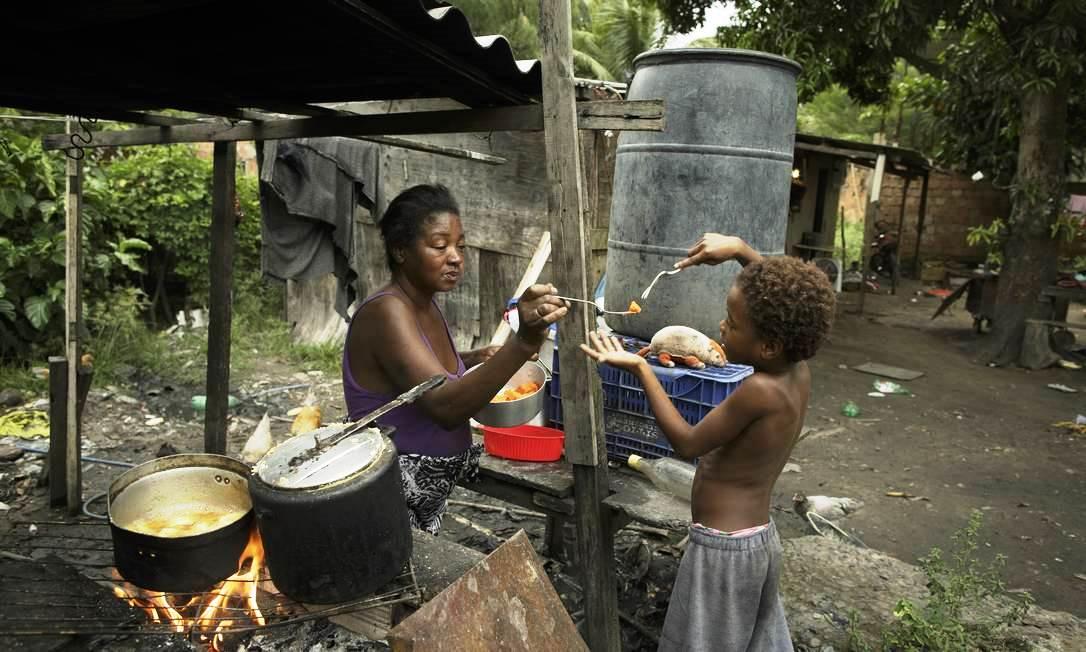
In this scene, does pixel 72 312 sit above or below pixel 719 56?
below

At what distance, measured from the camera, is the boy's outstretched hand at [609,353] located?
2201mm

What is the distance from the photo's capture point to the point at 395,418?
2666 millimetres

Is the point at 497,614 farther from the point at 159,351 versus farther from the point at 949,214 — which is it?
the point at 949,214

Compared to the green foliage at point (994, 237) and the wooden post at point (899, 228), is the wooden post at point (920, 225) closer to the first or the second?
the wooden post at point (899, 228)

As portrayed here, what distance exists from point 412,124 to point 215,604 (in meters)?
1.81

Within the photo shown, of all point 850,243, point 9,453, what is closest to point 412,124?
point 9,453

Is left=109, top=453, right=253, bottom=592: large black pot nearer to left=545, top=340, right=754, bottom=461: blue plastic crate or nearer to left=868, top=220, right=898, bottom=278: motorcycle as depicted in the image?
left=545, top=340, right=754, bottom=461: blue plastic crate

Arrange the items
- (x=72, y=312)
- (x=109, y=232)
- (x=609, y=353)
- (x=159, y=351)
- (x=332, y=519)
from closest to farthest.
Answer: (x=332, y=519), (x=609, y=353), (x=72, y=312), (x=159, y=351), (x=109, y=232)

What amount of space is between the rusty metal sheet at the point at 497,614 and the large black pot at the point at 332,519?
0.32 metres

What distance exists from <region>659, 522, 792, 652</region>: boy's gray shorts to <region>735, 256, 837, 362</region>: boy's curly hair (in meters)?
0.62

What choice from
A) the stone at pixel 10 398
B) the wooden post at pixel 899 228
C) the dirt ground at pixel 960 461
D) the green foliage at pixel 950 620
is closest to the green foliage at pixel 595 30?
the wooden post at pixel 899 228

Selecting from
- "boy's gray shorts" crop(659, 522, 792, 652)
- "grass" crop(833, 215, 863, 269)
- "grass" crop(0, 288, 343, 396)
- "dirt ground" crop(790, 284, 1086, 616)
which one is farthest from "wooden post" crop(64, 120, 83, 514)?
"grass" crop(833, 215, 863, 269)

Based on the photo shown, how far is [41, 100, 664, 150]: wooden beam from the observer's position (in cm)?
220

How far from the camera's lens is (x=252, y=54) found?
2393 mm
